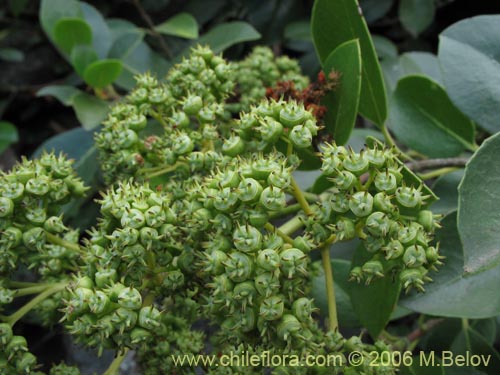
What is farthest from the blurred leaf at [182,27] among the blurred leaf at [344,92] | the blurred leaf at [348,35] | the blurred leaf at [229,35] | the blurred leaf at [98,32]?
the blurred leaf at [344,92]

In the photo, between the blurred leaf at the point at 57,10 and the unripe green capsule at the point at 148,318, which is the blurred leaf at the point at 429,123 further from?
the blurred leaf at the point at 57,10

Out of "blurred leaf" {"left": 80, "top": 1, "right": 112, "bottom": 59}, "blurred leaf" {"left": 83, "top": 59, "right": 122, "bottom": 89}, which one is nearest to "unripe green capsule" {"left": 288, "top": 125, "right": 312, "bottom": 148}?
"blurred leaf" {"left": 83, "top": 59, "right": 122, "bottom": 89}

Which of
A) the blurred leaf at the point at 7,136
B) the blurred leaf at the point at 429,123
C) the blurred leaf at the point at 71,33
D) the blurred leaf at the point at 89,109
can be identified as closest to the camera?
the blurred leaf at the point at 429,123

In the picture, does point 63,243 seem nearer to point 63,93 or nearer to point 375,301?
point 375,301

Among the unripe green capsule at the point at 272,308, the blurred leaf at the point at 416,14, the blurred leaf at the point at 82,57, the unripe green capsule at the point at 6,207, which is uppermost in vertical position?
the unripe green capsule at the point at 6,207

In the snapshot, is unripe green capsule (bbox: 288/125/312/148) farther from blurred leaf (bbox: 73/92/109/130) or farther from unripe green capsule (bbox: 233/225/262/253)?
blurred leaf (bbox: 73/92/109/130)
